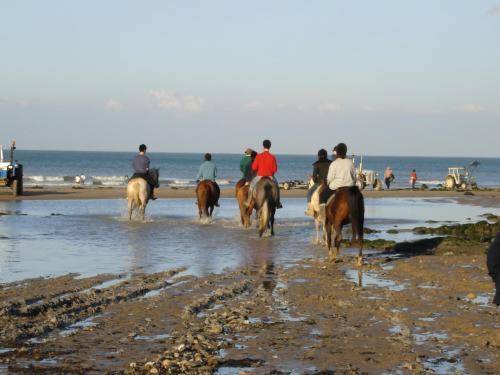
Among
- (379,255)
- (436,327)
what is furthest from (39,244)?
(436,327)

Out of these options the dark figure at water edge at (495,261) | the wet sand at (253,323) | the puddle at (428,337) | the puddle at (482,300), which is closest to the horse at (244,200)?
the wet sand at (253,323)

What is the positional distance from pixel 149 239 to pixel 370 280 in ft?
26.3

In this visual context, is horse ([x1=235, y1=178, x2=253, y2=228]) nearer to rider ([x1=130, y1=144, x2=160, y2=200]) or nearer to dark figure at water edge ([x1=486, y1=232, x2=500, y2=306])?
rider ([x1=130, y1=144, x2=160, y2=200])

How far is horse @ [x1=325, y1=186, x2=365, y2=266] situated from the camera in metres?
14.8

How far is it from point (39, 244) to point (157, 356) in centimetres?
1153

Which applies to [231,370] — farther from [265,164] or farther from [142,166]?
[142,166]

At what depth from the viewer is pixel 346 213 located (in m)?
15.0

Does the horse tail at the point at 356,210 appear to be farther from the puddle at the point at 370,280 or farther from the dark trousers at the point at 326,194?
the dark trousers at the point at 326,194

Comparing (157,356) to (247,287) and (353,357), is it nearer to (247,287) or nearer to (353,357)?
(353,357)

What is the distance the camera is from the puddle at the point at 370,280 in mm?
12298

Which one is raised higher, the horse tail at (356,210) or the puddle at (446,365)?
the horse tail at (356,210)

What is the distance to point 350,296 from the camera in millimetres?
11203

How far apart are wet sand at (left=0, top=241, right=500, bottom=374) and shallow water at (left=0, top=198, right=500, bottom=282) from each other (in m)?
1.50

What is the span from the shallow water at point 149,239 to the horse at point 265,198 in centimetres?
47
